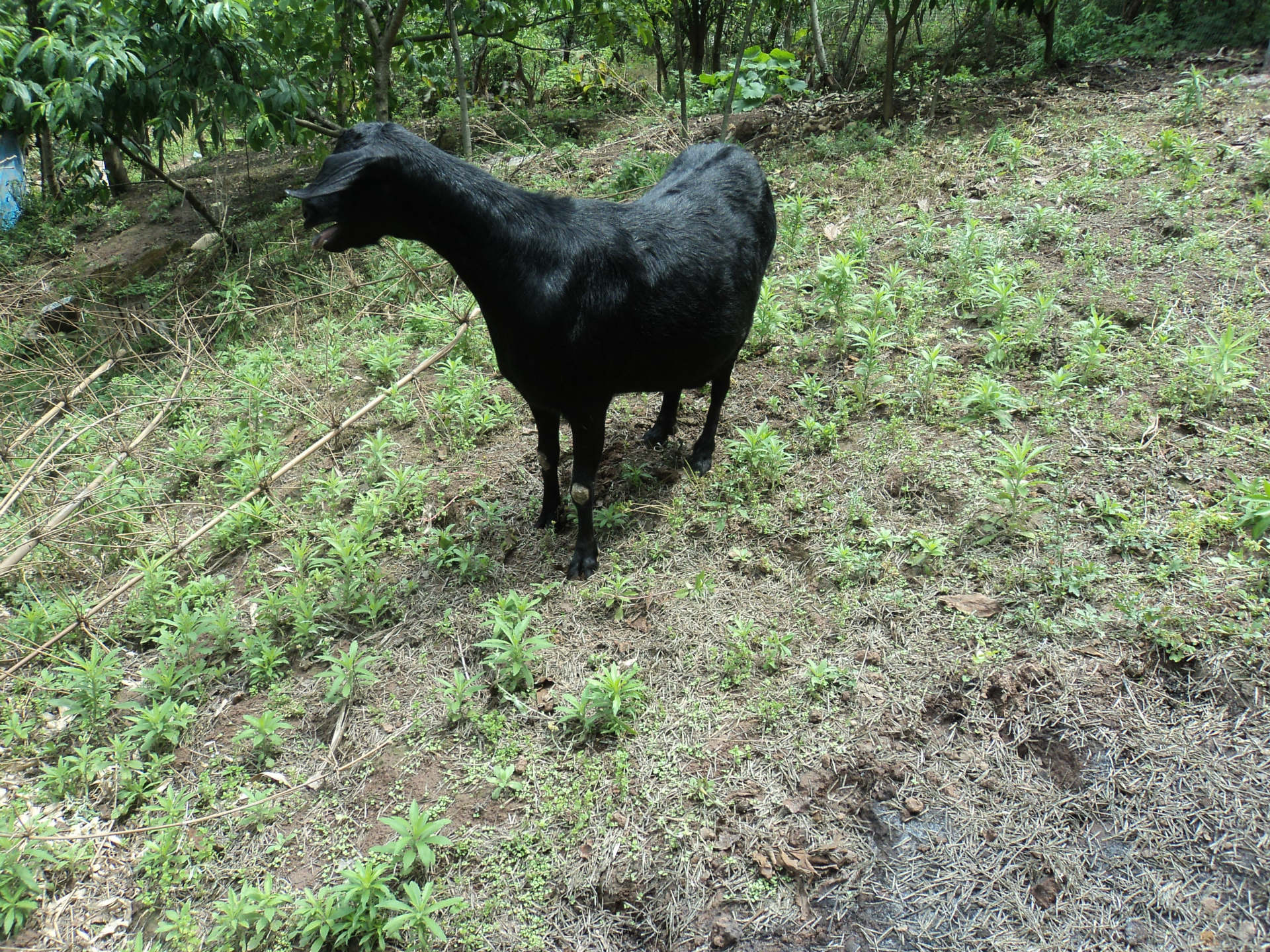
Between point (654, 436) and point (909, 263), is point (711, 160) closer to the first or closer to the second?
point (654, 436)

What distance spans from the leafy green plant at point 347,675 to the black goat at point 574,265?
1.13 meters

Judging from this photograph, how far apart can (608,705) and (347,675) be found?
3.95 feet

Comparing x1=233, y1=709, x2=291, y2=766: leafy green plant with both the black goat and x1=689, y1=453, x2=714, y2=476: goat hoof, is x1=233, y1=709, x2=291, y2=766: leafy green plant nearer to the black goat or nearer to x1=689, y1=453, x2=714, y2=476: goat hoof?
the black goat

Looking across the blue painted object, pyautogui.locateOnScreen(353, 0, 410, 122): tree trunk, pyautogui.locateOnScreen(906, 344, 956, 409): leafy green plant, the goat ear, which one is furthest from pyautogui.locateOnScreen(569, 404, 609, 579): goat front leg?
the blue painted object

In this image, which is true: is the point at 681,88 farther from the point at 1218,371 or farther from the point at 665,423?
the point at 1218,371

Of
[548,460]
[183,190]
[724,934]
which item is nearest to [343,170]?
[548,460]

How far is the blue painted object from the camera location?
10188 millimetres

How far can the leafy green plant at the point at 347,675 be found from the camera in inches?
132

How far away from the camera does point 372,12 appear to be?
28.2 ft

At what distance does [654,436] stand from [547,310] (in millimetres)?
1551

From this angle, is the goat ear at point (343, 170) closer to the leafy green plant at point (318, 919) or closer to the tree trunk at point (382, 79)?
the leafy green plant at point (318, 919)

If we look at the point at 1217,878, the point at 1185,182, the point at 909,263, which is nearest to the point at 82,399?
the point at 909,263

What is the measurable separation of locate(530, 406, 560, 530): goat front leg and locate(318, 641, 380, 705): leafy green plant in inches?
47.2

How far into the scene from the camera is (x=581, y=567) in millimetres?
3936
